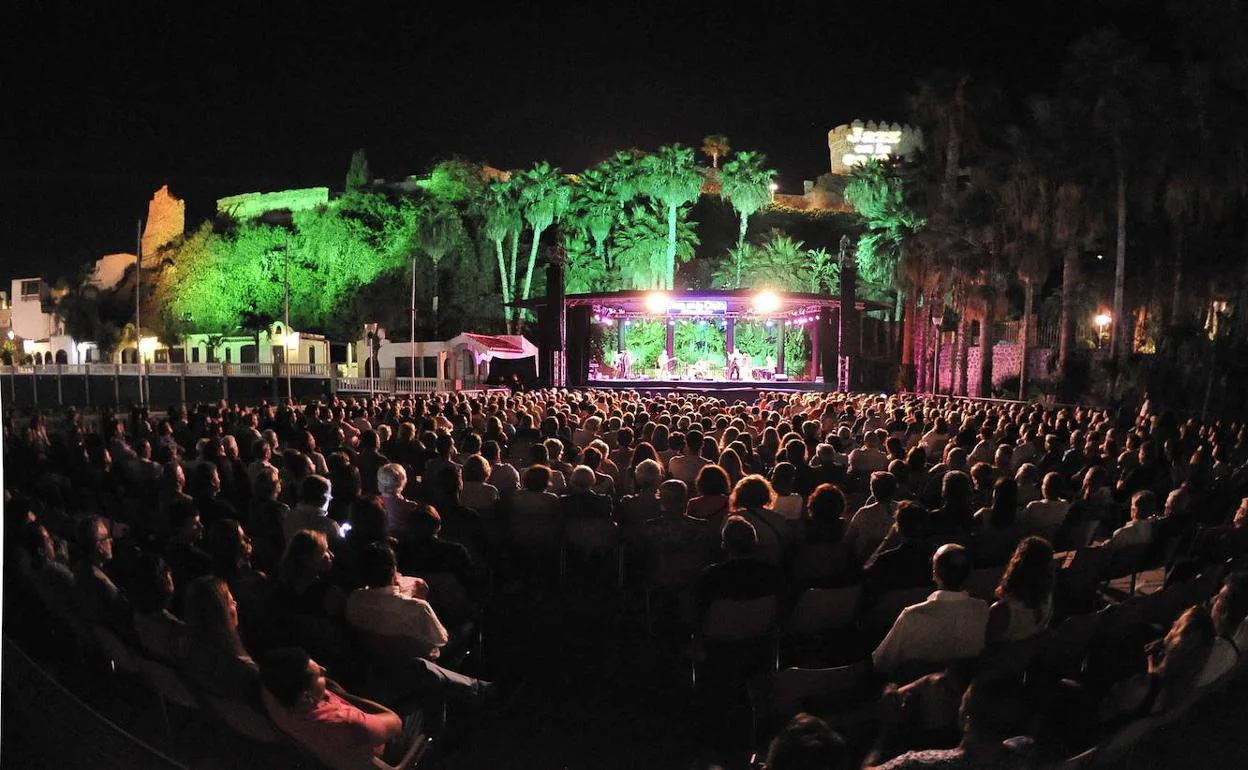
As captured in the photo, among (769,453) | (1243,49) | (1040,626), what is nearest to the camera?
(1040,626)

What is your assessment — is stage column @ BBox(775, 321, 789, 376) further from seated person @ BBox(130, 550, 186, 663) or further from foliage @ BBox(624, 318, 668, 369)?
seated person @ BBox(130, 550, 186, 663)

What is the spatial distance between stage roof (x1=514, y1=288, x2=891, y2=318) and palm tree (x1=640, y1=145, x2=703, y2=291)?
53.2ft

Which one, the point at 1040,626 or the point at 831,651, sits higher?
the point at 1040,626

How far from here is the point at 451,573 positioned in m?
4.33

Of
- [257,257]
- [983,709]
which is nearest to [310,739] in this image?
[983,709]

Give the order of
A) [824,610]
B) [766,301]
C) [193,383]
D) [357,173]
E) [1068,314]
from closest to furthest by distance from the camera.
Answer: [824,610] < [1068,314] < [766,301] < [193,383] < [357,173]

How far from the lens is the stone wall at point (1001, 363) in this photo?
2947 centimetres

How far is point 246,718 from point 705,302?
2423 centimetres

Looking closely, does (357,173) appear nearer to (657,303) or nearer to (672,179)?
(672,179)

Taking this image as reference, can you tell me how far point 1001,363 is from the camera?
3097cm

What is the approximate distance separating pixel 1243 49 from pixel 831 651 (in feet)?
72.1

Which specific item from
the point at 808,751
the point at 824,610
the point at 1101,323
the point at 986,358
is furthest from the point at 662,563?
the point at 1101,323

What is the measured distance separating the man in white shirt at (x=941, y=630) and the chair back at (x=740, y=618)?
26.2 inches

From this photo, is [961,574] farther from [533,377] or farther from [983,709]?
[533,377]
